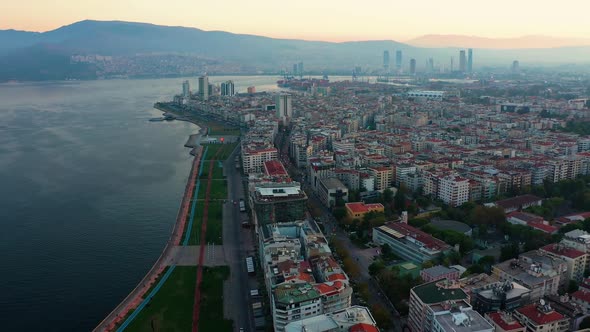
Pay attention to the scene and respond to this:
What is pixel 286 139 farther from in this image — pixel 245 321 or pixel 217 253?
pixel 245 321

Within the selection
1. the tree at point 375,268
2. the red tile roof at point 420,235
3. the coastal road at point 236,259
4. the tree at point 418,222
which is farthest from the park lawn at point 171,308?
the tree at point 418,222

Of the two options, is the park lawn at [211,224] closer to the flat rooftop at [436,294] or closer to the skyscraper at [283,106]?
the flat rooftop at [436,294]

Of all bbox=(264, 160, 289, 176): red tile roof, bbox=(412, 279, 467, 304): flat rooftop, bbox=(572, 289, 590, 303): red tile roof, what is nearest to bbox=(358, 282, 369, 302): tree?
bbox=(412, 279, 467, 304): flat rooftop

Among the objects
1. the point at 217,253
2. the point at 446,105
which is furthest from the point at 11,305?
the point at 446,105

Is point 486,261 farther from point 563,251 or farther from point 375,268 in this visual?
point 375,268

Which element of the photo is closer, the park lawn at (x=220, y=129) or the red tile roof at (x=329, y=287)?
the red tile roof at (x=329, y=287)

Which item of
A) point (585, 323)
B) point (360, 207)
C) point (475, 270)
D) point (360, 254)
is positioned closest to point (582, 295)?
point (585, 323)
